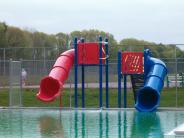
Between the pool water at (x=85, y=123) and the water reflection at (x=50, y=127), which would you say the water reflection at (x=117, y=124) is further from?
the water reflection at (x=50, y=127)

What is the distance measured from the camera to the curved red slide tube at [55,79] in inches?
1006

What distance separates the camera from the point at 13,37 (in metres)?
68.2

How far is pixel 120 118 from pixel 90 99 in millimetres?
9382

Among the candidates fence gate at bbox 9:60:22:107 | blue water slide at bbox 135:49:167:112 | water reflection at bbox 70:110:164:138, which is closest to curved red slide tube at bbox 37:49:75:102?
fence gate at bbox 9:60:22:107

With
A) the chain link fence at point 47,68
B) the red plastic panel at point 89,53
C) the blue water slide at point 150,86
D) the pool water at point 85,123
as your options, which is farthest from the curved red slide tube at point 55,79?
the chain link fence at point 47,68

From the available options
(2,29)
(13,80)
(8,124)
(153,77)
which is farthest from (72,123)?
(2,29)

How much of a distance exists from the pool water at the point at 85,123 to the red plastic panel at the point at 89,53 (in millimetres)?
2224

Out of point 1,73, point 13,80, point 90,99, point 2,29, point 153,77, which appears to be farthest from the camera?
point 2,29

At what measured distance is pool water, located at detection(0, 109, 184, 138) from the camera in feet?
53.4

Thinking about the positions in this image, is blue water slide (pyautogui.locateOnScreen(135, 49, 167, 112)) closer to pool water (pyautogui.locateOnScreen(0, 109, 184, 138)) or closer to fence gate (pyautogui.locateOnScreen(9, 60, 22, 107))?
pool water (pyautogui.locateOnScreen(0, 109, 184, 138))

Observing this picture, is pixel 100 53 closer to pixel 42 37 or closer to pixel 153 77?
pixel 153 77

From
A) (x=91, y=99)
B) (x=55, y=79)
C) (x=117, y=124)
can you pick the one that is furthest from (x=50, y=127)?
(x=91, y=99)

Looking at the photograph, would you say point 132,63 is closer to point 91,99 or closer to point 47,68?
point 91,99

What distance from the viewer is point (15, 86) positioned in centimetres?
2741
